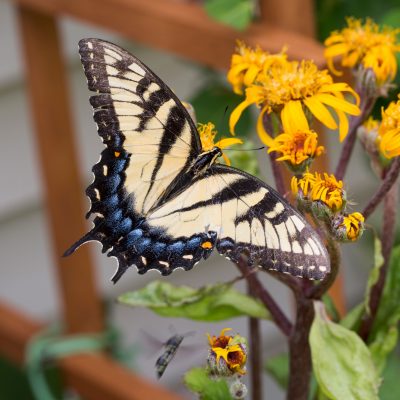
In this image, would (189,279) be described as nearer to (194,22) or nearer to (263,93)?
(194,22)

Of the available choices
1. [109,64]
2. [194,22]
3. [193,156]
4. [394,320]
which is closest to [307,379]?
[394,320]

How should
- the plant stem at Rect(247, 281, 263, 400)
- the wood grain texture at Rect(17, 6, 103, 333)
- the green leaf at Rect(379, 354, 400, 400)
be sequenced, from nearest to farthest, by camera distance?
the plant stem at Rect(247, 281, 263, 400) < the green leaf at Rect(379, 354, 400, 400) < the wood grain texture at Rect(17, 6, 103, 333)

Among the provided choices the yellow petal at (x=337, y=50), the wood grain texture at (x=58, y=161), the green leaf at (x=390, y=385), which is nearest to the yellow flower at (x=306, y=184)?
the yellow petal at (x=337, y=50)

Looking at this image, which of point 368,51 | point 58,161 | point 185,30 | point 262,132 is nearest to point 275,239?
point 262,132

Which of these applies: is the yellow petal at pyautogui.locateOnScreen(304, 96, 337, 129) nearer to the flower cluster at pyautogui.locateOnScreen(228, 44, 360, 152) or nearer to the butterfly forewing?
the flower cluster at pyautogui.locateOnScreen(228, 44, 360, 152)

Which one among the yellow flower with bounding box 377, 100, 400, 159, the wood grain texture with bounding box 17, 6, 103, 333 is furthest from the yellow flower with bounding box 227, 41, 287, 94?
the wood grain texture with bounding box 17, 6, 103, 333

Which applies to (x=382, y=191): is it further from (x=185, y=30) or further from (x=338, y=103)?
(x=185, y=30)

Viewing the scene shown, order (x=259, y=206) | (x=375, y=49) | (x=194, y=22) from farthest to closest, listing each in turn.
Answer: (x=194, y=22)
(x=375, y=49)
(x=259, y=206)
